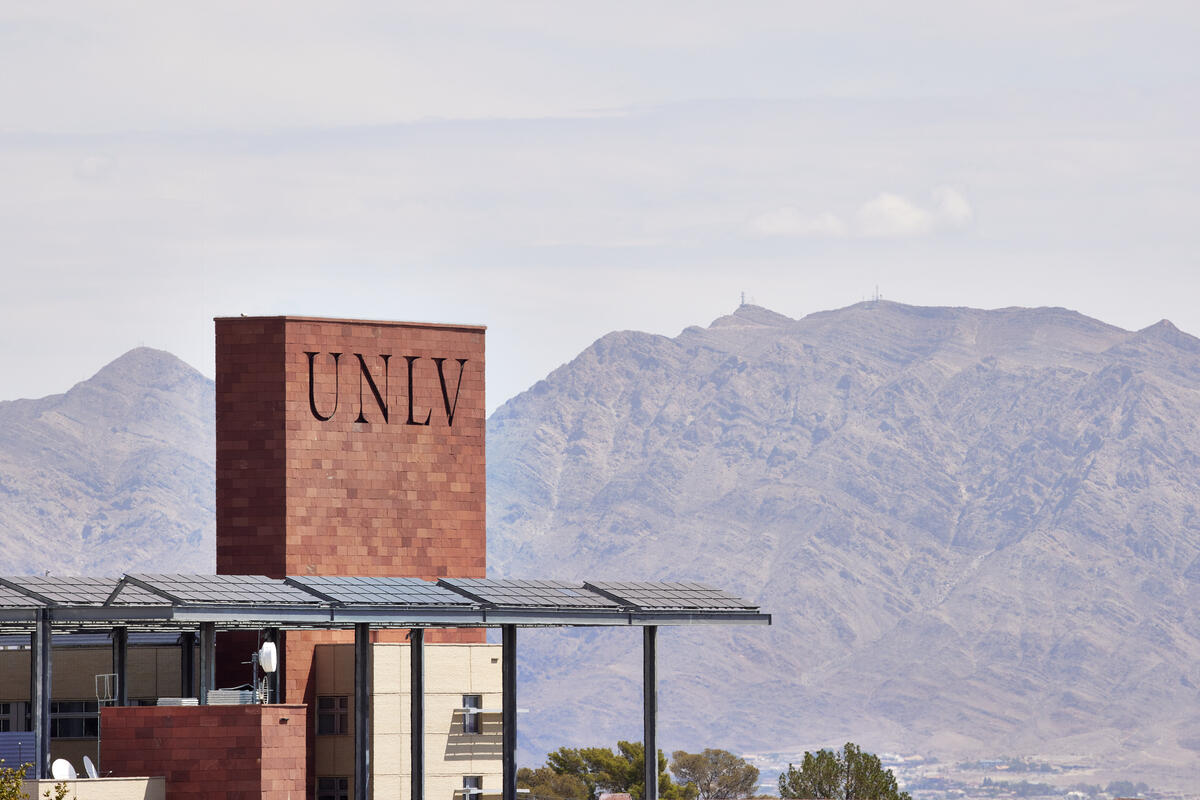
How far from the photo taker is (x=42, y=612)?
165 feet

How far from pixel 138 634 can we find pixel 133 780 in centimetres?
1711

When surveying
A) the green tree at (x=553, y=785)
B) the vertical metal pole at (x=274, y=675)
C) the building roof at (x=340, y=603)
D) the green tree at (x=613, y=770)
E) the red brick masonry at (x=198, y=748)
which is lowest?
the green tree at (x=553, y=785)

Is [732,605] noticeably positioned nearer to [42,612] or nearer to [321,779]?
[321,779]

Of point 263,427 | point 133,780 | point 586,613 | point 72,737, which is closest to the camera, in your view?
point 133,780

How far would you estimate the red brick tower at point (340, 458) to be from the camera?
66688 millimetres

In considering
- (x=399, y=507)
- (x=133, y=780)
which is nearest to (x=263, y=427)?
(x=399, y=507)

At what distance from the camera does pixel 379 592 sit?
54.1m

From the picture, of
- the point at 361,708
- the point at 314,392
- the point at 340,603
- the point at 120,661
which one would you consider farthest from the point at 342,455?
the point at 340,603

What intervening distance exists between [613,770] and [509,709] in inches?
4069

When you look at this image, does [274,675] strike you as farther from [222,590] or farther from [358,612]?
[222,590]

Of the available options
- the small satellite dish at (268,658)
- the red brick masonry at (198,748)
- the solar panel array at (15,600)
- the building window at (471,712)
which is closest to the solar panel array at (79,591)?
the solar panel array at (15,600)

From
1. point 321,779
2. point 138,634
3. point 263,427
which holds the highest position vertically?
point 263,427

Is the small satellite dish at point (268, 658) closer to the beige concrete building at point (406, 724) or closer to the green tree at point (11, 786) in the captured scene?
the green tree at point (11, 786)

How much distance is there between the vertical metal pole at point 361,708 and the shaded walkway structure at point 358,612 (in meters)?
0.02
